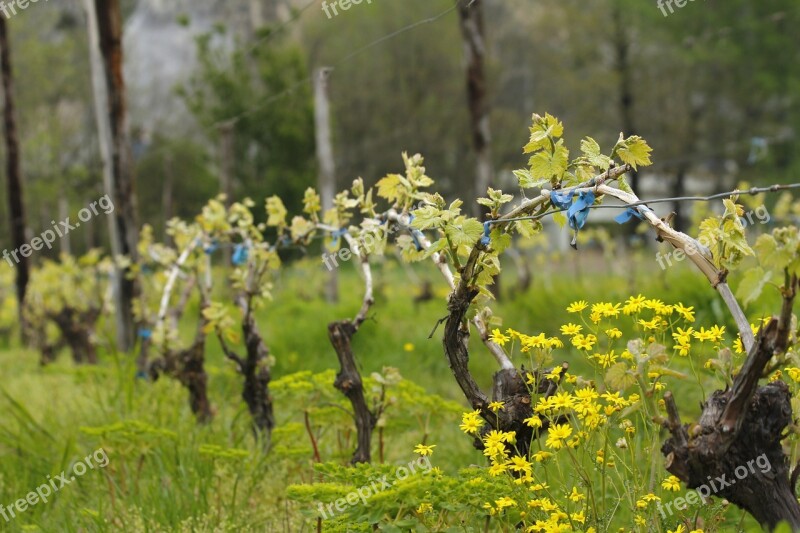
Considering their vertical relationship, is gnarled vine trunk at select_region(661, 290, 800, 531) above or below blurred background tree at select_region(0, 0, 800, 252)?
below

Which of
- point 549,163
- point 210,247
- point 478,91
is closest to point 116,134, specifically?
point 210,247

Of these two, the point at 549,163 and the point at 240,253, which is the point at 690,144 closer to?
the point at 240,253

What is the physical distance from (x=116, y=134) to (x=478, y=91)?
12.7 feet

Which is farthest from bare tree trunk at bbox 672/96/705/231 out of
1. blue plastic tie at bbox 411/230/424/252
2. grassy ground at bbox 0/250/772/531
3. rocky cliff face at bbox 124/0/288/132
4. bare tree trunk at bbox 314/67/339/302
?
blue plastic tie at bbox 411/230/424/252

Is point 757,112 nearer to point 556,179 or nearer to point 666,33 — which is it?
point 666,33

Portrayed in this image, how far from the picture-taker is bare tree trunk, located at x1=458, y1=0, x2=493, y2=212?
9.55 meters

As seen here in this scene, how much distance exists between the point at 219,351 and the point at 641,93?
20697 millimetres

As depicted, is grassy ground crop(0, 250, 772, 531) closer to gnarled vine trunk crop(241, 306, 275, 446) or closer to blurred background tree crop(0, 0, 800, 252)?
gnarled vine trunk crop(241, 306, 275, 446)

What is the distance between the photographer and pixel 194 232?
579 centimetres

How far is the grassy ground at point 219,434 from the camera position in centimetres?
388

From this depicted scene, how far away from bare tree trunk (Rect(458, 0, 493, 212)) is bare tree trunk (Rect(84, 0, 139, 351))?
11.8 feet

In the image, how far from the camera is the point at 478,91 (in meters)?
9.70

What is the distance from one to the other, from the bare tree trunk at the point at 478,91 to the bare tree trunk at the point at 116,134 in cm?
359

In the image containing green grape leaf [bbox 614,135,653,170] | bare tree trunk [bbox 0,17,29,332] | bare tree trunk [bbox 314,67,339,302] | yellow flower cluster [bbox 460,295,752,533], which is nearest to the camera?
yellow flower cluster [bbox 460,295,752,533]
